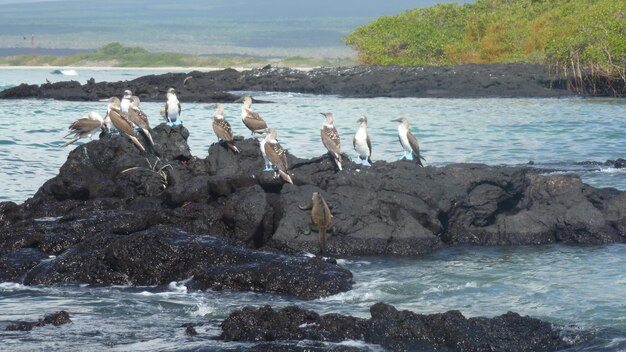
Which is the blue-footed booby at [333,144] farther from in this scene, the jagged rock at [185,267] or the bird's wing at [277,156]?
the jagged rock at [185,267]

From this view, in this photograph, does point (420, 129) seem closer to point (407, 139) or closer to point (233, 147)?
point (407, 139)

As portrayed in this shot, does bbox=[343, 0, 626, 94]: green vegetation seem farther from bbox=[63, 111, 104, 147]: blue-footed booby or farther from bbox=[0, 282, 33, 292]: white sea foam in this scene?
bbox=[0, 282, 33, 292]: white sea foam

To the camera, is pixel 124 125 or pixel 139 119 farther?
pixel 139 119

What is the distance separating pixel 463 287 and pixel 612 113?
25.9 meters

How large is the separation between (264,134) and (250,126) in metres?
0.76

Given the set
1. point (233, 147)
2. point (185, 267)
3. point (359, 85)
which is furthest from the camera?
point (359, 85)

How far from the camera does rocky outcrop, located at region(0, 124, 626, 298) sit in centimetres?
1239

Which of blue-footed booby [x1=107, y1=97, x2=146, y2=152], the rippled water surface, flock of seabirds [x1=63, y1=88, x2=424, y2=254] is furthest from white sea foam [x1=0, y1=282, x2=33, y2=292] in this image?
blue-footed booby [x1=107, y1=97, x2=146, y2=152]

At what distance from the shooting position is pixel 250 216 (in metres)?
13.9

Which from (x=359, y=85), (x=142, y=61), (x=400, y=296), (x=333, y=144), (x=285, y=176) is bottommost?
(x=400, y=296)

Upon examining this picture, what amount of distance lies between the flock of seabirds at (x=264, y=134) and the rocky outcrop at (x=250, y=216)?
16 centimetres

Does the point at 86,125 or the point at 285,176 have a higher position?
the point at 86,125

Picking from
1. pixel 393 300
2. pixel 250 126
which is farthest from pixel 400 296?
pixel 250 126

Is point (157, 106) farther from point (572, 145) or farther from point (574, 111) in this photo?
point (572, 145)
